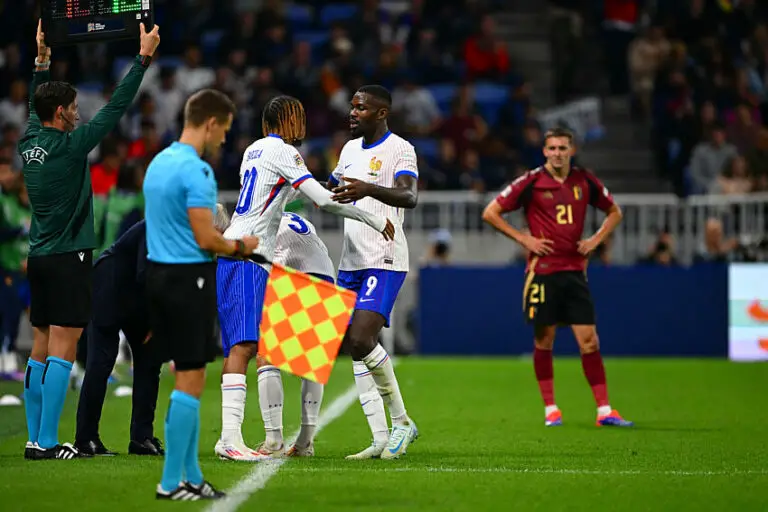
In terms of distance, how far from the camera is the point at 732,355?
1923 centimetres

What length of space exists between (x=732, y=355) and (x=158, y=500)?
1387 centimetres

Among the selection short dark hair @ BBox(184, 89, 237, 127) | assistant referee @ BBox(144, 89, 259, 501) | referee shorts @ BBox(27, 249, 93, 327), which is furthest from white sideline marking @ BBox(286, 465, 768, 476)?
short dark hair @ BBox(184, 89, 237, 127)

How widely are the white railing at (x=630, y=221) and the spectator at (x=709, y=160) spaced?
2.22 meters

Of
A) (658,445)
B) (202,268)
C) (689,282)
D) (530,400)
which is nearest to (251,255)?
(202,268)

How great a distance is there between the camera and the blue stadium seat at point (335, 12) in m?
25.4

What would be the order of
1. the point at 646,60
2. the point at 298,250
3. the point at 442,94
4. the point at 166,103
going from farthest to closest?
the point at 646,60
the point at 442,94
the point at 166,103
the point at 298,250

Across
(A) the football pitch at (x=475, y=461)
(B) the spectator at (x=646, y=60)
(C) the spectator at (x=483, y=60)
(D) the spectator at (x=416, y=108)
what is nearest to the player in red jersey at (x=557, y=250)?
(A) the football pitch at (x=475, y=461)

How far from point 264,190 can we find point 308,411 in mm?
1506

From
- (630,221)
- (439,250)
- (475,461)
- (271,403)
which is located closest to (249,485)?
(271,403)

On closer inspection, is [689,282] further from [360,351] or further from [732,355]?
[360,351]

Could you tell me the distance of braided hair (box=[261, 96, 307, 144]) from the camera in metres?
8.68

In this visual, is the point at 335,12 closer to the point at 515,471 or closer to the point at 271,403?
the point at 271,403

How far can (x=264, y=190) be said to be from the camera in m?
8.47

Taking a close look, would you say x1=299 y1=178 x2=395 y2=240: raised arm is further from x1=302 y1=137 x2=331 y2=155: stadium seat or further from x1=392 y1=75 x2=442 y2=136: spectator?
x1=392 y1=75 x2=442 y2=136: spectator
